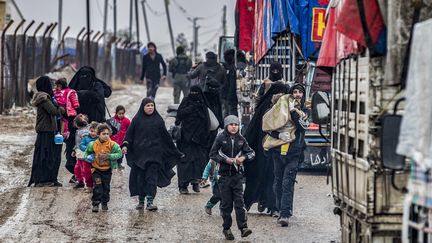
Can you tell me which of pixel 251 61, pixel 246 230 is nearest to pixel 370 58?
pixel 246 230

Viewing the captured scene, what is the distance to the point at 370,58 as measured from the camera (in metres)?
8.27

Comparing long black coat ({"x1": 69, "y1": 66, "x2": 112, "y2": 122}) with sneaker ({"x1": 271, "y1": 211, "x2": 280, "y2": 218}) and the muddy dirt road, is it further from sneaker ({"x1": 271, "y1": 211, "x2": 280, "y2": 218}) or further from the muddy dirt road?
sneaker ({"x1": 271, "y1": 211, "x2": 280, "y2": 218})

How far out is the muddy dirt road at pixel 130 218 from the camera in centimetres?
1193

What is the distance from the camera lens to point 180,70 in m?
29.1

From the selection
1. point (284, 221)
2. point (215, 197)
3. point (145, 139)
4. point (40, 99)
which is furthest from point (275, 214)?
point (40, 99)

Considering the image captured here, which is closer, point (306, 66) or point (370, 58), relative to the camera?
point (370, 58)

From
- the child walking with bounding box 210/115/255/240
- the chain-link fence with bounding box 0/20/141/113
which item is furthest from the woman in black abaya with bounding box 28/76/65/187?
the chain-link fence with bounding box 0/20/141/113

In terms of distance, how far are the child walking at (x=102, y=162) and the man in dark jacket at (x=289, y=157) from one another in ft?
6.58

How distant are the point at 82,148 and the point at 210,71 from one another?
264 inches

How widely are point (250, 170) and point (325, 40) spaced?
4.03m

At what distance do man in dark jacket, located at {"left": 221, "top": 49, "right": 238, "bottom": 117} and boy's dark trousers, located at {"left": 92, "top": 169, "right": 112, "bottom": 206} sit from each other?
7011mm

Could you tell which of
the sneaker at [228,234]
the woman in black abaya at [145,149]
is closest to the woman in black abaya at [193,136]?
the woman in black abaya at [145,149]

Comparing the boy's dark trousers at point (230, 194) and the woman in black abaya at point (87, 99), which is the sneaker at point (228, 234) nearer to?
the boy's dark trousers at point (230, 194)

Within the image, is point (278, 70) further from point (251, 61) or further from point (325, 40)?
point (251, 61)
